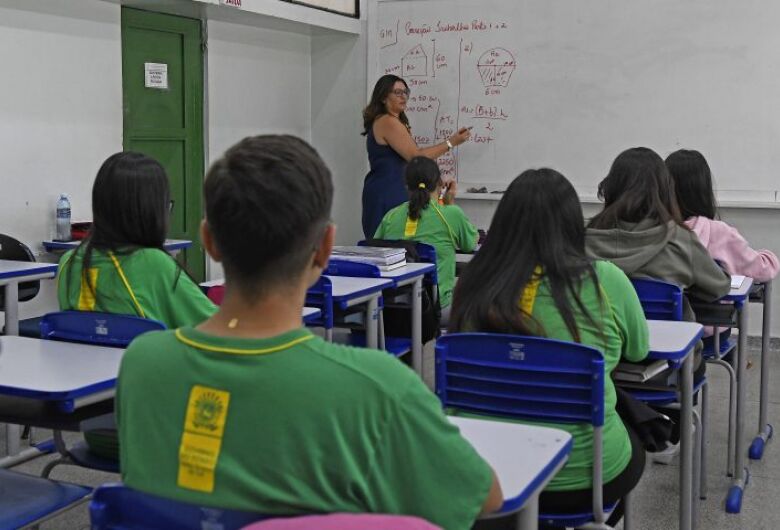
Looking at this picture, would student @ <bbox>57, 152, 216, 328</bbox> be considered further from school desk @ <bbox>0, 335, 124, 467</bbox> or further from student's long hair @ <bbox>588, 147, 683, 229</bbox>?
student's long hair @ <bbox>588, 147, 683, 229</bbox>

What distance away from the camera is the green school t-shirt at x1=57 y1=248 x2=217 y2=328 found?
255 centimetres

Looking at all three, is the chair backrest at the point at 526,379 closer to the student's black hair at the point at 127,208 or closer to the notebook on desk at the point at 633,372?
the notebook on desk at the point at 633,372

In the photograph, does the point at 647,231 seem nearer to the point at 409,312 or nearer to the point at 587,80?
the point at 409,312

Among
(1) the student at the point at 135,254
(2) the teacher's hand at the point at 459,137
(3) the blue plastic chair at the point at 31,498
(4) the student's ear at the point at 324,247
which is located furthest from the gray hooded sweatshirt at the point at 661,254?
(2) the teacher's hand at the point at 459,137

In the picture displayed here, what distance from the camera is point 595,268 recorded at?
2248 millimetres

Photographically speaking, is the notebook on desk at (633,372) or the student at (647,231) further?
the student at (647,231)

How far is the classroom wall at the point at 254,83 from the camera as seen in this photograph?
6.39 m

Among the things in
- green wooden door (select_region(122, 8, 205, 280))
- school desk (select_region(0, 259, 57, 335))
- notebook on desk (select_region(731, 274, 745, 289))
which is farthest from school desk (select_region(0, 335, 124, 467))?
green wooden door (select_region(122, 8, 205, 280))

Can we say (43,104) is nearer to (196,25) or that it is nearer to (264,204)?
(196,25)

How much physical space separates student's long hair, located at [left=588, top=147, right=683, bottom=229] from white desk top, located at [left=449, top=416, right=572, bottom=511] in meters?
1.59

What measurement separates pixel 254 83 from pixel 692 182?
382cm

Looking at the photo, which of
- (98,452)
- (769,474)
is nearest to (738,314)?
(769,474)

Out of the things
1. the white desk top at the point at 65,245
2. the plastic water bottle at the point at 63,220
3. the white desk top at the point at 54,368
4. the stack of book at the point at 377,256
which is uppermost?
the plastic water bottle at the point at 63,220

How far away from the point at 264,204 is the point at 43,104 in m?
4.31
